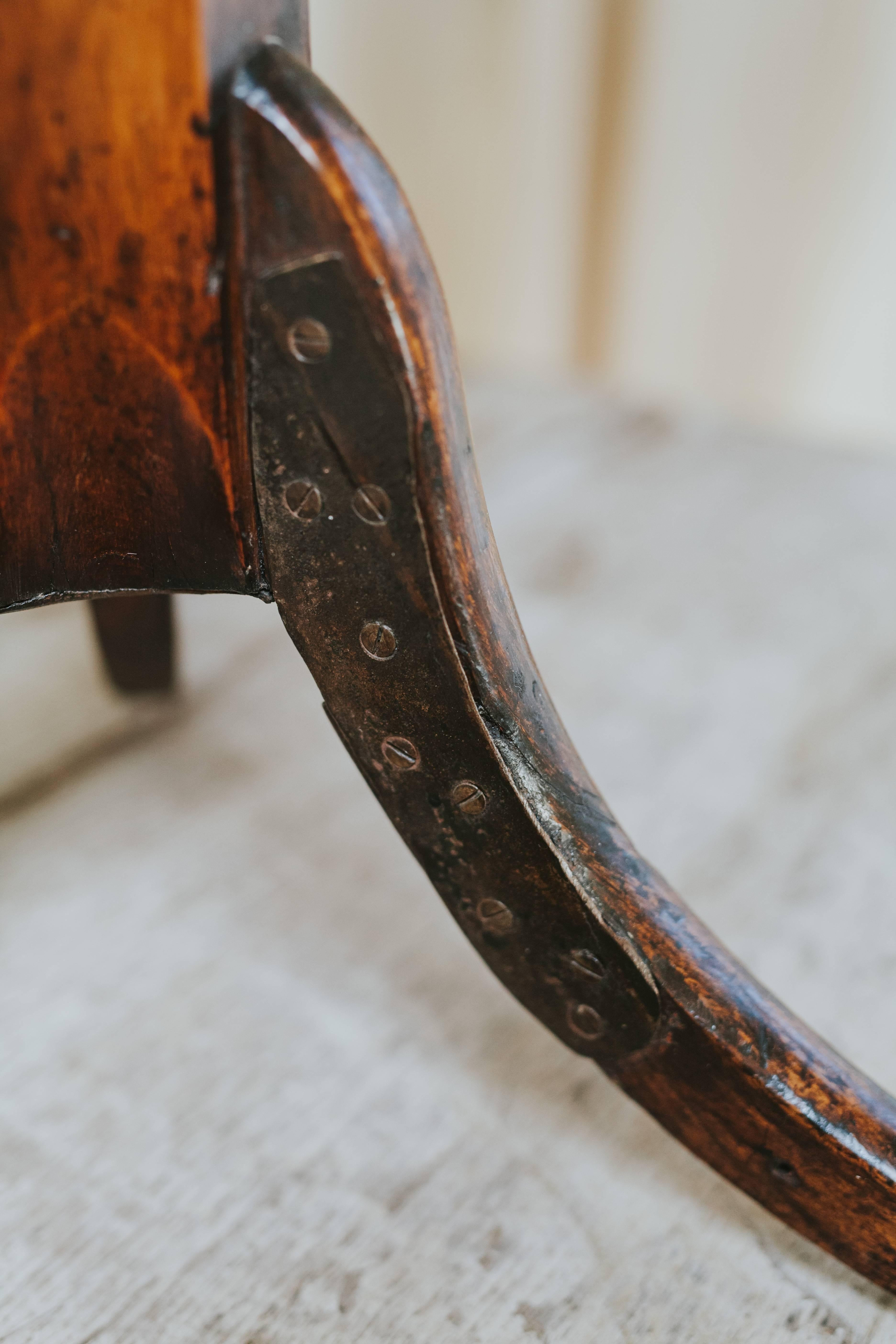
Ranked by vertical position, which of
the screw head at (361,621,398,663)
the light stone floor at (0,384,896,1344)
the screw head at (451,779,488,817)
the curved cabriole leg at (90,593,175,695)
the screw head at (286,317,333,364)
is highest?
the screw head at (286,317,333,364)

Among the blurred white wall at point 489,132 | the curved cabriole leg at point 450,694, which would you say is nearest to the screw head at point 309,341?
the curved cabriole leg at point 450,694

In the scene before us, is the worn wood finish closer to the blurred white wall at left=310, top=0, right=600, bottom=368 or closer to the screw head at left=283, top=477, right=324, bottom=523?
the screw head at left=283, top=477, right=324, bottom=523

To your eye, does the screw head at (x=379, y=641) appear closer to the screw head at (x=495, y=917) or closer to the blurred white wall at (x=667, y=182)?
the screw head at (x=495, y=917)

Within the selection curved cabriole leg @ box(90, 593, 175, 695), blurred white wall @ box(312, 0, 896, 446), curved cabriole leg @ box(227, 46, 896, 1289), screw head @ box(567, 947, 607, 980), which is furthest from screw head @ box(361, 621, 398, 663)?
blurred white wall @ box(312, 0, 896, 446)

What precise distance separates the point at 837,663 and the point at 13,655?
22.8 inches

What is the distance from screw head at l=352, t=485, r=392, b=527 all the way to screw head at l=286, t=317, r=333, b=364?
4 centimetres

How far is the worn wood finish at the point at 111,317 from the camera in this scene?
300mm

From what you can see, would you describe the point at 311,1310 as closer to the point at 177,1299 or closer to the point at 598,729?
the point at 177,1299

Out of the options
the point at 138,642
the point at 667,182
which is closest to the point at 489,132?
the point at 667,182

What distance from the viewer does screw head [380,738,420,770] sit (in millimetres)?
384

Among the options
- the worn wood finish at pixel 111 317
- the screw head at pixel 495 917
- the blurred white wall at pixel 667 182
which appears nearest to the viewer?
the worn wood finish at pixel 111 317

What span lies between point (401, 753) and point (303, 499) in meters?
0.09

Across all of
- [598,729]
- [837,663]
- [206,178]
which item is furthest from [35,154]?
[837,663]

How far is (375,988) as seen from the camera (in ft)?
1.79
